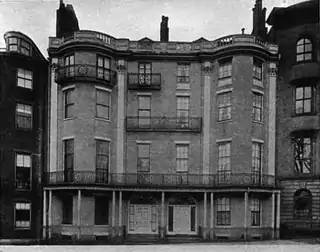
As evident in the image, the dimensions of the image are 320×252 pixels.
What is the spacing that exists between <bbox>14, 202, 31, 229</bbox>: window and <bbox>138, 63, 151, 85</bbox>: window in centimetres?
1007

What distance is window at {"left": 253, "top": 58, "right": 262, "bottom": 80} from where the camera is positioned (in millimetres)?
26750

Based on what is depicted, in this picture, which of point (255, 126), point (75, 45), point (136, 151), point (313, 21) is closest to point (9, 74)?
point (75, 45)

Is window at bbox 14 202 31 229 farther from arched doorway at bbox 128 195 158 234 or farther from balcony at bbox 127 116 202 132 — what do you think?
balcony at bbox 127 116 202 132

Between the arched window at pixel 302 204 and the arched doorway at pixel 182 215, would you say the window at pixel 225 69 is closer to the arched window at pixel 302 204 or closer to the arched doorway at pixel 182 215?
the arched doorway at pixel 182 215

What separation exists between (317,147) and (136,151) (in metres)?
11.1

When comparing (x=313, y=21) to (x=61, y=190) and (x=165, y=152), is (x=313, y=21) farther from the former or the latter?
(x=61, y=190)

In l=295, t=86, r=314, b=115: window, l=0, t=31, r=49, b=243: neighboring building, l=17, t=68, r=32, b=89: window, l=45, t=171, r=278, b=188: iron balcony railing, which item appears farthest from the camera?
l=295, t=86, r=314, b=115: window

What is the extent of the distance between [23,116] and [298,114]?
16884 millimetres

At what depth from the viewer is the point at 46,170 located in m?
26.6

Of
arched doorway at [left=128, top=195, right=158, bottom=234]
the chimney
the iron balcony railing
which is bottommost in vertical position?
arched doorway at [left=128, top=195, right=158, bottom=234]

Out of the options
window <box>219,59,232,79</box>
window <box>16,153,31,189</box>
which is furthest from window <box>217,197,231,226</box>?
window <box>16,153,31,189</box>

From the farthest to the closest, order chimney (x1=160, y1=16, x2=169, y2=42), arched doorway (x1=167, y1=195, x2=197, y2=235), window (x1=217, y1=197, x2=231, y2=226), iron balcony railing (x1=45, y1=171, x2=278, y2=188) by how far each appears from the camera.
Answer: chimney (x1=160, y1=16, x2=169, y2=42) < arched doorway (x1=167, y1=195, x2=197, y2=235) < window (x1=217, y1=197, x2=231, y2=226) < iron balcony railing (x1=45, y1=171, x2=278, y2=188)

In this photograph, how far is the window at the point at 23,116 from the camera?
25.9 meters

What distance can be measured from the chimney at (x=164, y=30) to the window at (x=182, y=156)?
23.8 ft
